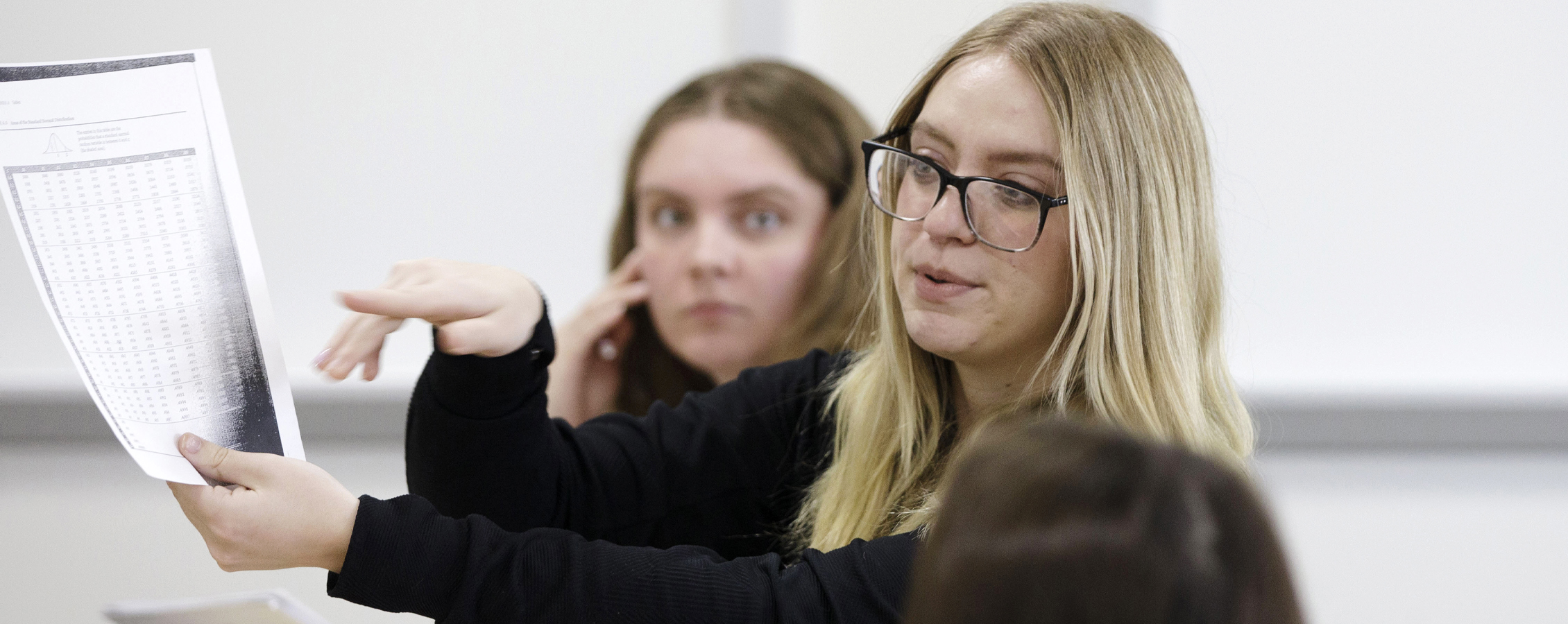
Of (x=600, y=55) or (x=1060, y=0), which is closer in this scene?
(x=1060, y=0)

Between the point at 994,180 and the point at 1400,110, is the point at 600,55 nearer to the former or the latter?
the point at 994,180

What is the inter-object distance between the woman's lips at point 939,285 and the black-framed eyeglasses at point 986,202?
0.04m

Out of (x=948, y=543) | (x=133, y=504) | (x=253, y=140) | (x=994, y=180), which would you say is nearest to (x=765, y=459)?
(x=994, y=180)

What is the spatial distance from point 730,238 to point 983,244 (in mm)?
631

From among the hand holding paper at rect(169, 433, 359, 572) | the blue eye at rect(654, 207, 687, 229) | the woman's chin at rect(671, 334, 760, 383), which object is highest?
the blue eye at rect(654, 207, 687, 229)

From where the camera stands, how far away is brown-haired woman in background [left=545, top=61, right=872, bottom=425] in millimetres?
1342

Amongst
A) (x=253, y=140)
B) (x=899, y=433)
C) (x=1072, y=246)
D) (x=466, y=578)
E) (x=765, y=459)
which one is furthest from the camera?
(x=253, y=140)

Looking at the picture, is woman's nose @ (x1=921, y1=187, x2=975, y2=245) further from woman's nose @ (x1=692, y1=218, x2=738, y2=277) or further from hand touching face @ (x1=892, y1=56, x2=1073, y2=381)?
woman's nose @ (x1=692, y1=218, x2=738, y2=277)

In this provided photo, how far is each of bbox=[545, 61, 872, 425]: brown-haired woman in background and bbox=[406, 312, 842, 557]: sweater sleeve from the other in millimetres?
308

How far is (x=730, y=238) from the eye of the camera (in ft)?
4.41

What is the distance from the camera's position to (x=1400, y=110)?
144 centimetres

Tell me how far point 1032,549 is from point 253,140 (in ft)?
5.10

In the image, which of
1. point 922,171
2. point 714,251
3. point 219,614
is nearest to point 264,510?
point 219,614

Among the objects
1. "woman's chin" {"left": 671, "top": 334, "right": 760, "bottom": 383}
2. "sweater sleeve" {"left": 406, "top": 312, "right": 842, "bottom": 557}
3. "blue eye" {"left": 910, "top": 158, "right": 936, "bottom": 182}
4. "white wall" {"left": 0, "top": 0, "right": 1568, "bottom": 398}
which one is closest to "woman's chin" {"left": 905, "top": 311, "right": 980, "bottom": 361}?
"blue eye" {"left": 910, "top": 158, "right": 936, "bottom": 182}
